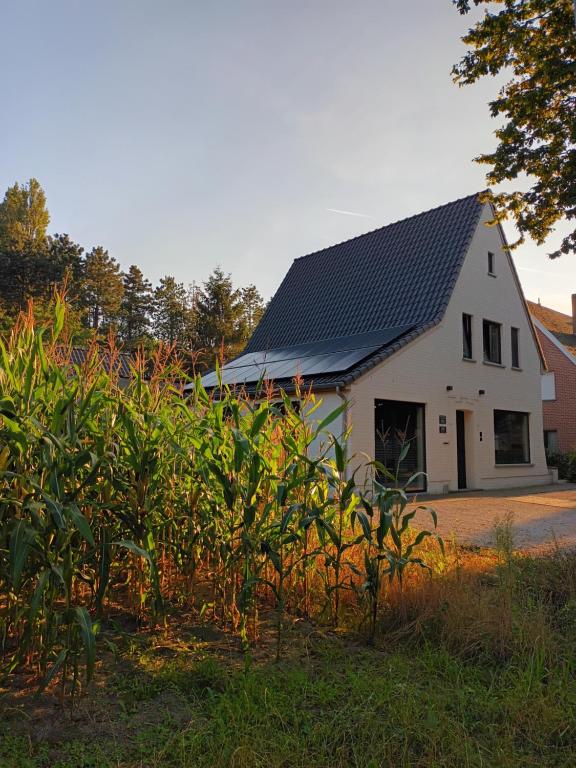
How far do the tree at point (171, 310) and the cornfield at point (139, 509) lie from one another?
1197 inches

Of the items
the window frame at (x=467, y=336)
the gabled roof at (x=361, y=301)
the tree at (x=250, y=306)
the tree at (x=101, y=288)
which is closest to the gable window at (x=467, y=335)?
the window frame at (x=467, y=336)

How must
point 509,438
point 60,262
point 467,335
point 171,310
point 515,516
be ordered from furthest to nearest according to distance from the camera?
point 171,310 < point 60,262 < point 509,438 < point 467,335 < point 515,516

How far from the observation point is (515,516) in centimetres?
941

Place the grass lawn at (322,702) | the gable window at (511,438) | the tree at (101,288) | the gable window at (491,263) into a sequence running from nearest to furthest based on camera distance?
1. the grass lawn at (322,702)
2. the gable window at (511,438)
3. the gable window at (491,263)
4. the tree at (101,288)

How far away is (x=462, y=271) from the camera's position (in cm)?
1556

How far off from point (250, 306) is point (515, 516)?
2605 centimetres

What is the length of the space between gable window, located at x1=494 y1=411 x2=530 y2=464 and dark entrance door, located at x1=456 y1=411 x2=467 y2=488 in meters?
1.45

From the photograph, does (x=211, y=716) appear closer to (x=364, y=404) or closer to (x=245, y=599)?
(x=245, y=599)

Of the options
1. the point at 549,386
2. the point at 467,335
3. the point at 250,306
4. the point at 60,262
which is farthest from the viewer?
the point at 250,306

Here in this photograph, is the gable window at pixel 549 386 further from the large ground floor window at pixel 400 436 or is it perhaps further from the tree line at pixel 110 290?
the tree line at pixel 110 290

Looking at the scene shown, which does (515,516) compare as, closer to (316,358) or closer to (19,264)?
(316,358)

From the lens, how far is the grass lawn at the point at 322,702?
6.84 ft

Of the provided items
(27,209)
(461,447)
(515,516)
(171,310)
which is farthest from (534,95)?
(27,209)

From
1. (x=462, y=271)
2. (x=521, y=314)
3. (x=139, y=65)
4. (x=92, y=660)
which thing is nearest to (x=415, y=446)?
(x=462, y=271)
